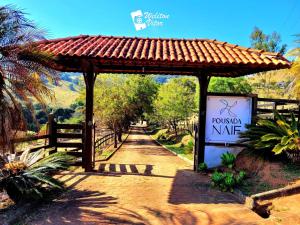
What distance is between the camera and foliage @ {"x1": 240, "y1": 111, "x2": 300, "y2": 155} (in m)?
8.20

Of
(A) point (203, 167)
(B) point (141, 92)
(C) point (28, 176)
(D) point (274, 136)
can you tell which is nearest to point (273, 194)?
(D) point (274, 136)

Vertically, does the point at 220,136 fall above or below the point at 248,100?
below

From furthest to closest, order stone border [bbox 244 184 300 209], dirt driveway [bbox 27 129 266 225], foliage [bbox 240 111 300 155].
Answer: foliage [bbox 240 111 300 155] → stone border [bbox 244 184 300 209] → dirt driveway [bbox 27 129 266 225]

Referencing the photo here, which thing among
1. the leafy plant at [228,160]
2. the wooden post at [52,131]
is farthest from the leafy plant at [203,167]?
the wooden post at [52,131]

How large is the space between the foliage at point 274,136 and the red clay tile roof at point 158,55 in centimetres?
165

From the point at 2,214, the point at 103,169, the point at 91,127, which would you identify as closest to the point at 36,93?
the point at 2,214

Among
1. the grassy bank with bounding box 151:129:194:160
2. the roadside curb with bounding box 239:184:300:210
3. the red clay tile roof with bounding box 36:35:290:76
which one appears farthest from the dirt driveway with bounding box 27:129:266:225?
the grassy bank with bounding box 151:129:194:160

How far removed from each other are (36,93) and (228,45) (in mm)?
7056

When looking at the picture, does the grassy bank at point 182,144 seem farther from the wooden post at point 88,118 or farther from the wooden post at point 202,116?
the wooden post at point 88,118

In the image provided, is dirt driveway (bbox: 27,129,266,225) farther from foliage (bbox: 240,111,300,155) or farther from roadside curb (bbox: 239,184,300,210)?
foliage (bbox: 240,111,300,155)

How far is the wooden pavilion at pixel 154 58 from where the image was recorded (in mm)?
9227

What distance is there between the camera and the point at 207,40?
1233 centimetres

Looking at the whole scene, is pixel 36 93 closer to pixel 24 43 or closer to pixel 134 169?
pixel 24 43

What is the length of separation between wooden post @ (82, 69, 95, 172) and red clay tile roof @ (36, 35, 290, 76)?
0.54 m
